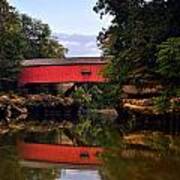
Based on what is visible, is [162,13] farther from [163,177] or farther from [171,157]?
[163,177]

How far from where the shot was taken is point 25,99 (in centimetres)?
4419

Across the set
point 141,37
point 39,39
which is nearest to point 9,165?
point 141,37

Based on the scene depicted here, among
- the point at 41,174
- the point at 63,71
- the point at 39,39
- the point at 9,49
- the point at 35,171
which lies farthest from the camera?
the point at 39,39

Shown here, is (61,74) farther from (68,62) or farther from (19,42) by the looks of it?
(19,42)

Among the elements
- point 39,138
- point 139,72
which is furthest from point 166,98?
point 39,138

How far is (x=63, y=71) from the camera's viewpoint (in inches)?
1907

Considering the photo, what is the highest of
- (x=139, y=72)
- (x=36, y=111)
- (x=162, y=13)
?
(x=162, y=13)

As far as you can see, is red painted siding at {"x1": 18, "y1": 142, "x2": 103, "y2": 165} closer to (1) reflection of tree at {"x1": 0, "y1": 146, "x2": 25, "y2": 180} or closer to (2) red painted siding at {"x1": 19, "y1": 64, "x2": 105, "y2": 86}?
(1) reflection of tree at {"x1": 0, "y1": 146, "x2": 25, "y2": 180}

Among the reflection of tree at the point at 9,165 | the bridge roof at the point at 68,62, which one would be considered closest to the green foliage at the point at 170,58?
the reflection of tree at the point at 9,165

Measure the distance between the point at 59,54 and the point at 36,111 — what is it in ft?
70.8

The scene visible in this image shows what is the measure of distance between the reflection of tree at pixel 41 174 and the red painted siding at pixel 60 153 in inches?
78.5

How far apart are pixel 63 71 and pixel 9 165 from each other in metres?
31.9

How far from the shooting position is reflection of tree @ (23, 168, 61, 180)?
14.6 meters

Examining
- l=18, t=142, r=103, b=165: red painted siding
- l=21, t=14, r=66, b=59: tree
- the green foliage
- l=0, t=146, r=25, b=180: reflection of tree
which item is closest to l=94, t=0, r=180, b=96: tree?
the green foliage
